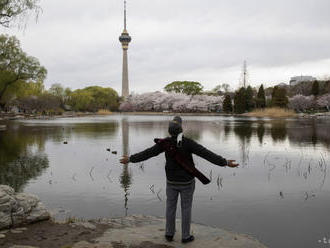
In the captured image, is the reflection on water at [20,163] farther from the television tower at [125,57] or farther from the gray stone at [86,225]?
the television tower at [125,57]

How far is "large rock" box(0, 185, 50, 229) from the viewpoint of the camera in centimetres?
571

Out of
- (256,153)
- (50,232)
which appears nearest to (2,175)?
(50,232)

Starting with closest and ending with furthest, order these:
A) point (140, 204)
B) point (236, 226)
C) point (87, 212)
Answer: point (236, 226) < point (87, 212) < point (140, 204)

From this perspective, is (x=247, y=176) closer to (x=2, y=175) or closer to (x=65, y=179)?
(x=65, y=179)

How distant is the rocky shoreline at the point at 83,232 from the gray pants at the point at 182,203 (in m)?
0.24

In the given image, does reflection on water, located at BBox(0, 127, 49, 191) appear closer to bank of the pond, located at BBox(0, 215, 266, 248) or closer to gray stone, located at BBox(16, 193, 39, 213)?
gray stone, located at BBox(16, 193, 39, 213)

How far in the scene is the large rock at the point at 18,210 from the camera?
5.71m

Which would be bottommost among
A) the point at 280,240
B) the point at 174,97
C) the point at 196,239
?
the point at 280,240

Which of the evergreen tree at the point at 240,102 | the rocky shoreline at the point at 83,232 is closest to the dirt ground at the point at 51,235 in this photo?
the rocky shoreline at the point at 83,232

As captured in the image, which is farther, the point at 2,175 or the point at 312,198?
the point at 2,175

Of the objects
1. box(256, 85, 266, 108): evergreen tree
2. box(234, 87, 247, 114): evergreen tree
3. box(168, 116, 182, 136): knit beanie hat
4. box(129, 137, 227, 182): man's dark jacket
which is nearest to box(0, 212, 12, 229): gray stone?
box(129, 137, 227, 182): man's dark jacket

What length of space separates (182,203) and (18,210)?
10.3 feet

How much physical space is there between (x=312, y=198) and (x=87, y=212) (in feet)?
20.3

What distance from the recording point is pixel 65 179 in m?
11.2
